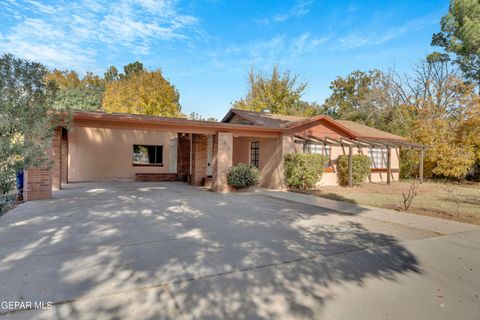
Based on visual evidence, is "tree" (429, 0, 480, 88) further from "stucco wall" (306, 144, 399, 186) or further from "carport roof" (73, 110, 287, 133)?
"carport roof" (73, 110, 287, 133)

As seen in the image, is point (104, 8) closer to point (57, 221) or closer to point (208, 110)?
point (57, 221)

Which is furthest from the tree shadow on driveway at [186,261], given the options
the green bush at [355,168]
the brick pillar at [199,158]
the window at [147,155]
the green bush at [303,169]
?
the window at [147,155]

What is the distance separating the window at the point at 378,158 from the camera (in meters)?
17.4

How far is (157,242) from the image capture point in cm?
518

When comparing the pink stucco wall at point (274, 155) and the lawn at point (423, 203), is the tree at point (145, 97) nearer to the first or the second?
the pink stucco wall at point (274, 155)

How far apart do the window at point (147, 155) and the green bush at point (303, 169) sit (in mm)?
8624

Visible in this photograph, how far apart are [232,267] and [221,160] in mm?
8593

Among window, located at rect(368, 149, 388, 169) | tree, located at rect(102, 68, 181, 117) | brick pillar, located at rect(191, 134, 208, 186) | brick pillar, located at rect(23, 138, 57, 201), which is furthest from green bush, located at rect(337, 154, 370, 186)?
tree, located at rect(102, 68, 181, 117)

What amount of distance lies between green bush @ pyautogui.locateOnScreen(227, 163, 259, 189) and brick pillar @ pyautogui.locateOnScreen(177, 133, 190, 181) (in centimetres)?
508

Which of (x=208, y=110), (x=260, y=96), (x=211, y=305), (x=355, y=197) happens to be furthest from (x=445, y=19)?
(x=211, y=305)

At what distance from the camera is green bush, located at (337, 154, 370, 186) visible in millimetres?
14820

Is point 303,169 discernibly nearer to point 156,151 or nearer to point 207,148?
point 207,148

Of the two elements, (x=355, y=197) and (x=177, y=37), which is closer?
(x=355, y=197)

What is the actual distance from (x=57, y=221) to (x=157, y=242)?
9.88 ft
